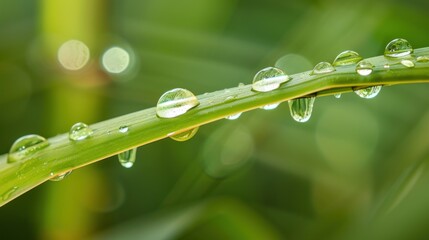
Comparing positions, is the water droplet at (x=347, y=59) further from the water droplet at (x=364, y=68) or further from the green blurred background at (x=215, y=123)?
the green blurred background at (x=215, y=123)

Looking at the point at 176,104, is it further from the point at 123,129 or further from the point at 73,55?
the point at 73,55

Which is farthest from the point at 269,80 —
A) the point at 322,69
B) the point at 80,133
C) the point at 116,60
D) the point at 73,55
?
the point at 116,60

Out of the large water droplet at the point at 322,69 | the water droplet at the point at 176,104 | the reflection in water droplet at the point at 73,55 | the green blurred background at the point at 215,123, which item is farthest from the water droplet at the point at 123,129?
the reflection in water droplet at the point at 73,55

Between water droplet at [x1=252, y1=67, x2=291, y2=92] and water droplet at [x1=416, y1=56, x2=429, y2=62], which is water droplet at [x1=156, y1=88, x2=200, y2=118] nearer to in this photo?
water droplet at [x1=252, y1=67, x2=291, y2=92]

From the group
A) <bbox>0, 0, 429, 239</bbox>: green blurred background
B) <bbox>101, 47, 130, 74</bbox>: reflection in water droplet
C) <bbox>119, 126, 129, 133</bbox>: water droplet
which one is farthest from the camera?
<bbox>101, 47, 130, 74</bbox>: reflection in water droplet

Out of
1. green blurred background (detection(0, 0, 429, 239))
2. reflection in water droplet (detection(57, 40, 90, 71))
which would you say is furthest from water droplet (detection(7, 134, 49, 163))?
reflection in water droplet (detection(57, 40, 90, 71))

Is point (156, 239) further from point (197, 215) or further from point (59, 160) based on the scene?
point (59, 160)
